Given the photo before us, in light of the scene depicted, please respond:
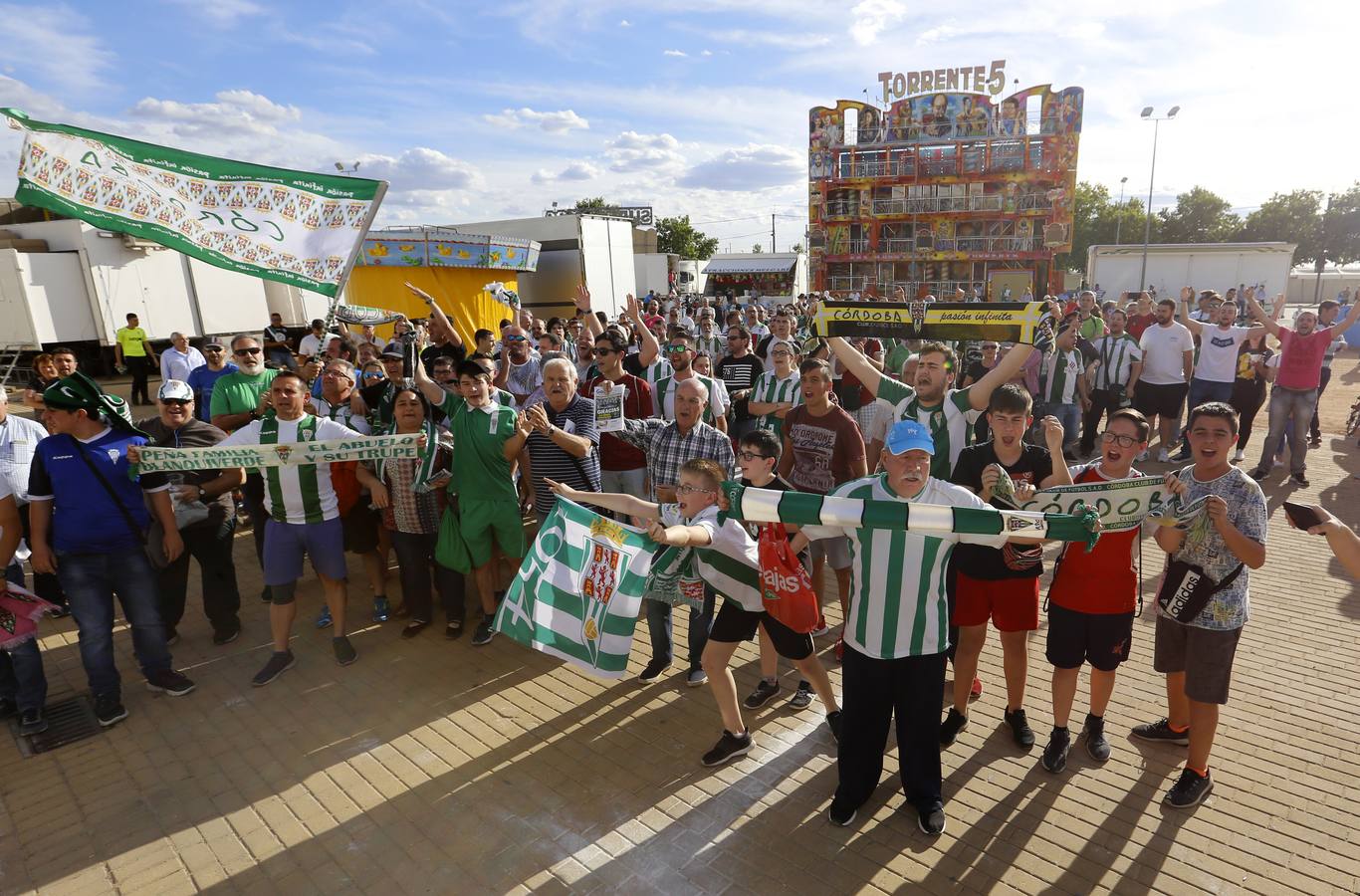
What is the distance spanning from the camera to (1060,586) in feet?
12.8

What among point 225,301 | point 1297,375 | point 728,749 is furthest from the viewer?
point 225,301

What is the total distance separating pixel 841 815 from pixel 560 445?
3043 millimetres

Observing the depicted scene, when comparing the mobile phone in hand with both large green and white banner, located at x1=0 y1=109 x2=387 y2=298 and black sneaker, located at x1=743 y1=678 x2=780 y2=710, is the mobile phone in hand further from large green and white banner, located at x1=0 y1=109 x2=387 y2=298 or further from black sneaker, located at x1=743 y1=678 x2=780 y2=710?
large green and white banner, located at x1=0 y1=109 x2=387 y2=298

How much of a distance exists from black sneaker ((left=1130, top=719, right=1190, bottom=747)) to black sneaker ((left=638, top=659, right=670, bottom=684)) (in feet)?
9.74

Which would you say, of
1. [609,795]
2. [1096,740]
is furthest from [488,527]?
[1096,740]

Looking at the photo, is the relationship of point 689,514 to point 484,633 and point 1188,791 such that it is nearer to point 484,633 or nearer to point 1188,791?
point 484,633

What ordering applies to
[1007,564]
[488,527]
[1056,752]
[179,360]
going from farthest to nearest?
1. [179,360]
2. [488,527]
3. [1056,752]
4. [1007,564]

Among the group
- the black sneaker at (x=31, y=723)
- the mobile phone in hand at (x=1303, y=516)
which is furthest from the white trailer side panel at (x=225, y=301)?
the mobile phone in hand at (x=1303, y=516)

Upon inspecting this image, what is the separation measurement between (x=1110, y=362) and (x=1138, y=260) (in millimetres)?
31824

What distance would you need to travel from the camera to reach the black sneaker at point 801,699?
4.73 meters

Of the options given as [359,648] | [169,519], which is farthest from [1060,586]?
[169,519]

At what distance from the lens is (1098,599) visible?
377cm

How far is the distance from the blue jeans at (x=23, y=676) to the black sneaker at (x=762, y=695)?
456 cm

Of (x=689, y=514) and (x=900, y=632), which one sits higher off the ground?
(x=689, y=514)
